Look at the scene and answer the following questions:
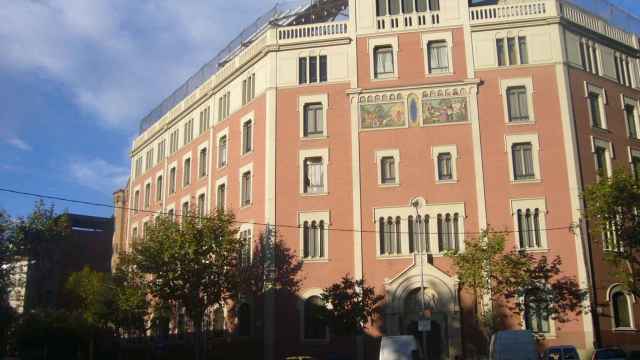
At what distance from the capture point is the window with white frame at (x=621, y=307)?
39.5m

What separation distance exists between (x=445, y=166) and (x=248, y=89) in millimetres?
15020

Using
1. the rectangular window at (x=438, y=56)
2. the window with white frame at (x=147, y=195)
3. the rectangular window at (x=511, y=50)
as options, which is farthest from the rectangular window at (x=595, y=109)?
the window with white frame at (x=147, y=195)

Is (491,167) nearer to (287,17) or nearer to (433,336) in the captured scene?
(433,336)

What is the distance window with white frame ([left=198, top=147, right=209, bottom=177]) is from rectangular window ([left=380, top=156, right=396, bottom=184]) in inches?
626

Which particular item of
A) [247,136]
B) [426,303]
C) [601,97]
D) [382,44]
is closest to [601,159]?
[601,97]

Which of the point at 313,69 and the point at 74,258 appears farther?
the point at 74,258

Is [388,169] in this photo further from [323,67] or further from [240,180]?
[240,180]

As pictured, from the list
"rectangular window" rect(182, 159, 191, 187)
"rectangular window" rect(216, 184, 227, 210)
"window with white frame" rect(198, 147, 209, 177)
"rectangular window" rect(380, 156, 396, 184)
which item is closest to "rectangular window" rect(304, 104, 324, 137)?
"rectangular window" rect(380, 156, 396, 184)

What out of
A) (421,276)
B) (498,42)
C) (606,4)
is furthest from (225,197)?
(606,4)

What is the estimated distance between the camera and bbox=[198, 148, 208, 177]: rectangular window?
52.8 meters

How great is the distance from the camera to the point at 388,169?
4234cm

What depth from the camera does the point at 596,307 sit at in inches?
1519

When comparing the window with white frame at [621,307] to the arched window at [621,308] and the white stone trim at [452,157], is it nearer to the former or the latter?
the arched window at [621,308]

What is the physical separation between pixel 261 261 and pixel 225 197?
Result: 7539mm
